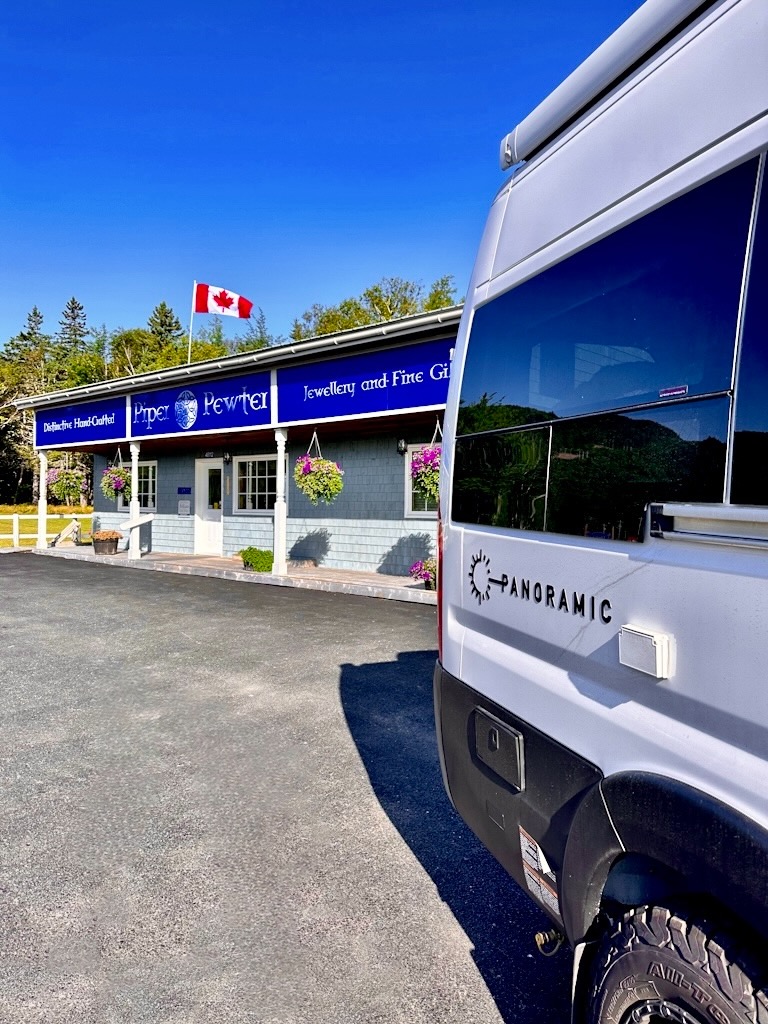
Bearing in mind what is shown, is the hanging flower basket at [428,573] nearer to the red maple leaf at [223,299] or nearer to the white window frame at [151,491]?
the white window frame at [151,491]

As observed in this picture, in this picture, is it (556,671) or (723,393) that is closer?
(723,393)

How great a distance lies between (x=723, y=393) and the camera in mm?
1281

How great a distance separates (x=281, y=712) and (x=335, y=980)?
2734 millimetres

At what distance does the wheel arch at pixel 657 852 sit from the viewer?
3.67ft

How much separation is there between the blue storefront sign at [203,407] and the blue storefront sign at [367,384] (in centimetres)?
63

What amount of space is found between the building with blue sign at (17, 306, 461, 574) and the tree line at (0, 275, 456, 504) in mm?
18563

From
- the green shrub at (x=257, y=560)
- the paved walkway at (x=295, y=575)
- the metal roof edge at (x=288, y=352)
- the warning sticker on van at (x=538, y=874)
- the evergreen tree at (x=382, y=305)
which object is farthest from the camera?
the evergreen tree at (x=382, y=305)

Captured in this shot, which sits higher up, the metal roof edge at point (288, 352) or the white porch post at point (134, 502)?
the metal roof edge at point (288, 352)

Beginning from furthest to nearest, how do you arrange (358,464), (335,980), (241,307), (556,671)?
1. (241,307)
2. (358,464)
3. (335,980)
4. (556,671)

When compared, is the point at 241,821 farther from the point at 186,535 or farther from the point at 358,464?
the point at 186,535

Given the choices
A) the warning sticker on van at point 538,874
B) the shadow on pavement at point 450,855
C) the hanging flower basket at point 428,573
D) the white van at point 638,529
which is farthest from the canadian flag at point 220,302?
the warning sticker on van at point 538,874

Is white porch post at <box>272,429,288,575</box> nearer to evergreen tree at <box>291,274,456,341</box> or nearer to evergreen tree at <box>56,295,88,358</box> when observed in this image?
evergreen tree at <box>291,274,456,341</box>

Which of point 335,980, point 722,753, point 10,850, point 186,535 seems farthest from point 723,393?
point 186,535

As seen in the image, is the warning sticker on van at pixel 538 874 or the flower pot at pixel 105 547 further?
the flower pot at pixel 105 547
